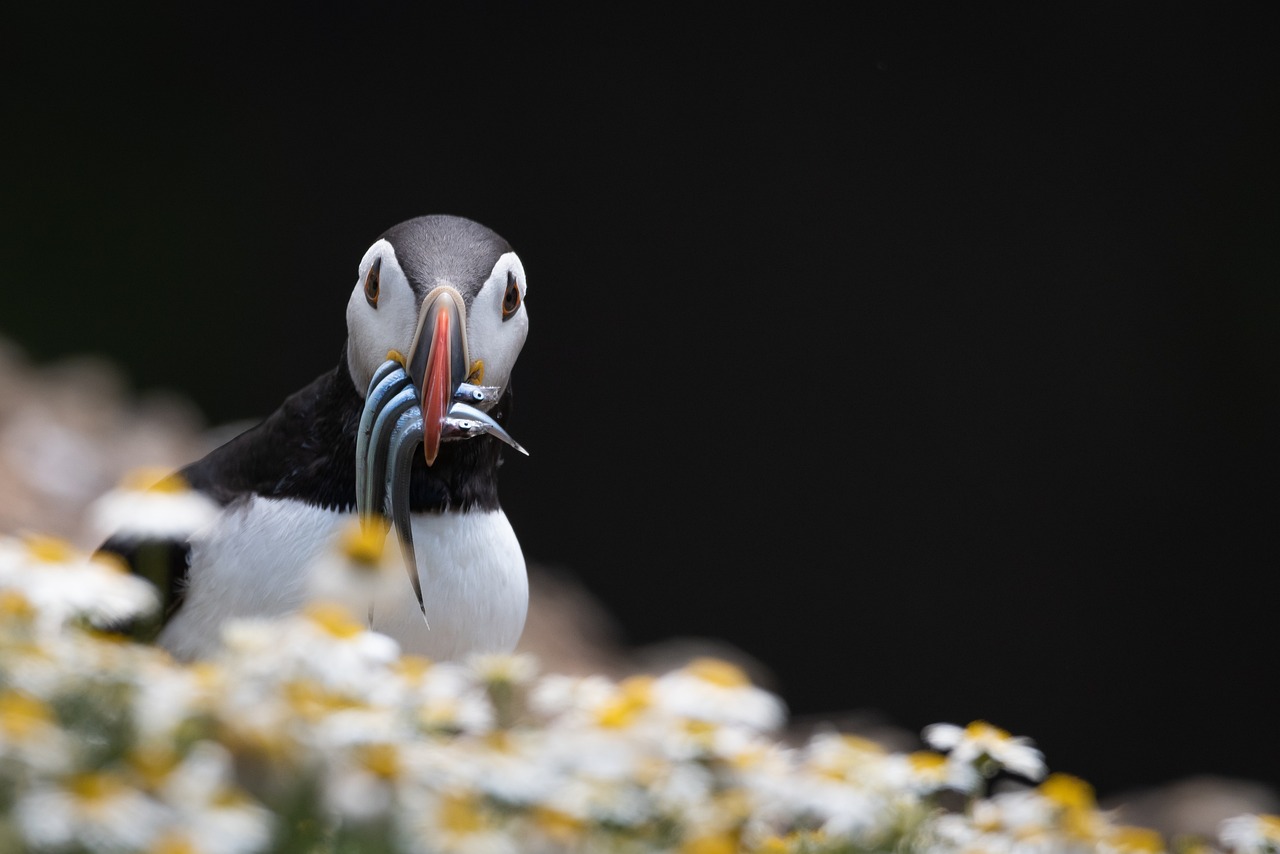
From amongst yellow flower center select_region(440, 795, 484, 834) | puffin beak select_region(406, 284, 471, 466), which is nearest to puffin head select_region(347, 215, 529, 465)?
puffin beak select_region(406, 284, 471, 466)

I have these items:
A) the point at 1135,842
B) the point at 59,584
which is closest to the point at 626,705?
the point at 59,584

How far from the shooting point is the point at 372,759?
1.12m

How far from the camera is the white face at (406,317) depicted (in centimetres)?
203

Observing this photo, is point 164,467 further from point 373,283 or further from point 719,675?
point 719,675

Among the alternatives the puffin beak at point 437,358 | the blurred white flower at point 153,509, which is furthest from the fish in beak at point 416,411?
the blurred white flower at point 153,509

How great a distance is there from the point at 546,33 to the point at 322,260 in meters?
1.46

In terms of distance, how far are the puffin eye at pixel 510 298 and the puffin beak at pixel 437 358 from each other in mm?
129

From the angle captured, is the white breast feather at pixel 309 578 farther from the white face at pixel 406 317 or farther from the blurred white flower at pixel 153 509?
the blurred white flower at pixel 153 509

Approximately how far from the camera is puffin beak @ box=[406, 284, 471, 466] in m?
1.89

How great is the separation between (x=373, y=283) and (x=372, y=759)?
3.58 ft

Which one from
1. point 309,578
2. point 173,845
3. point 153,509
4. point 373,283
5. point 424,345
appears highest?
point 373,283

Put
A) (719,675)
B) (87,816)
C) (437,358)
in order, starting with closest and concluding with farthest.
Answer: (87,816)
(719,675)
(437,358)

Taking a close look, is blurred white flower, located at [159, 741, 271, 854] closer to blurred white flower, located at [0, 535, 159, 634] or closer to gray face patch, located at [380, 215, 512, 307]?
blurred white flower, located at [0, 535, 159, 634]

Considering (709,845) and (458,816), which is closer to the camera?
(458,816)
